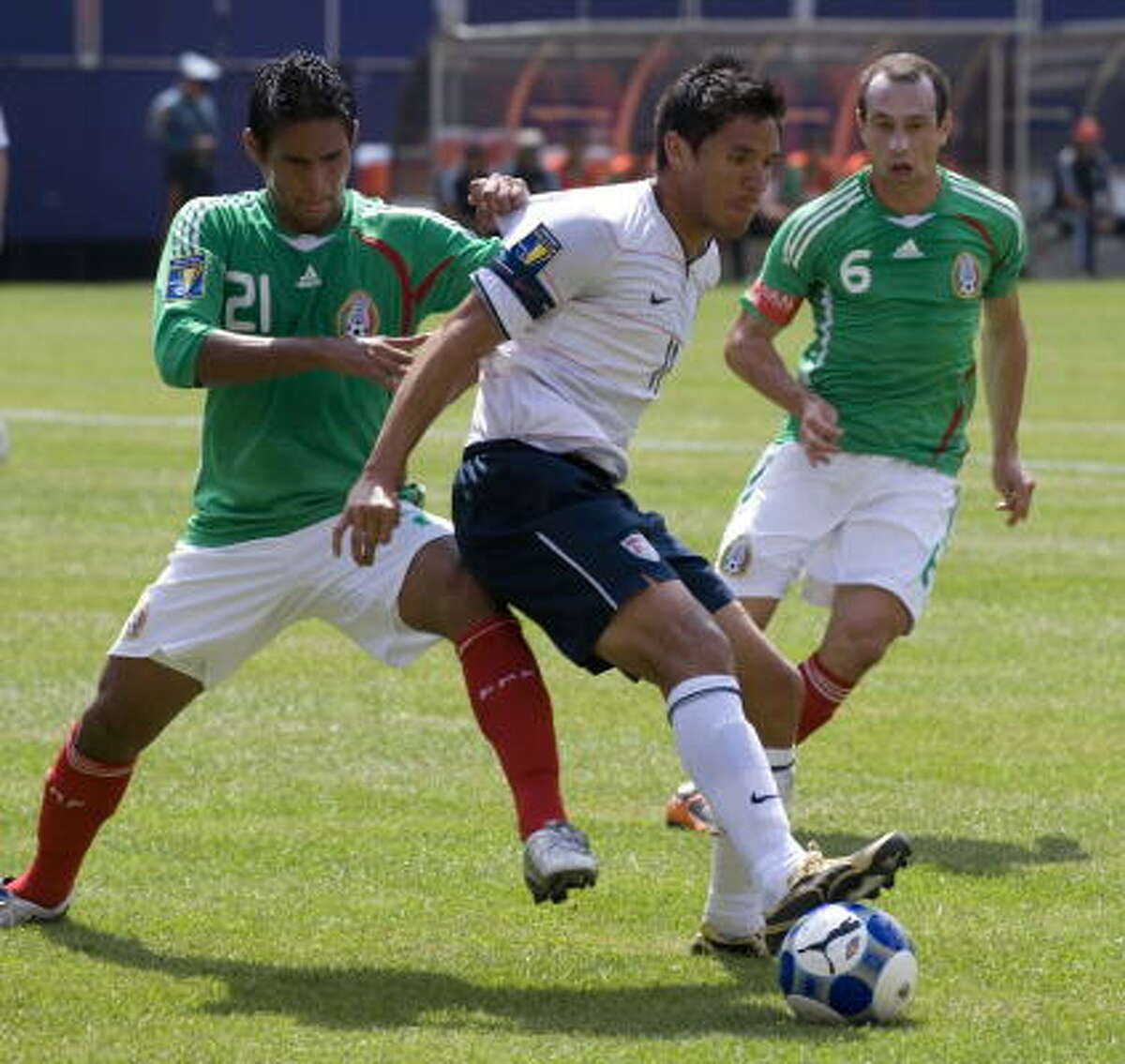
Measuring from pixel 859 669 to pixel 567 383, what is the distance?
89.7 inches

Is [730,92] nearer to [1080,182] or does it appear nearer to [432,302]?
[432,302]

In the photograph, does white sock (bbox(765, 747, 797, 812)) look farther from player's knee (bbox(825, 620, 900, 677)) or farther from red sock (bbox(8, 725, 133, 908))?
red sock (bbox(8, 725, 133, 908))

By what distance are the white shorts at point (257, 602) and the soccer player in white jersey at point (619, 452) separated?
0.31 metres

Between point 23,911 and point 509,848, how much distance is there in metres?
1.51

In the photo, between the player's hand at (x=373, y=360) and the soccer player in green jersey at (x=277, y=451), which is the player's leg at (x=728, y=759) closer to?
the soccer player in green jersey at (x=277, y=451)

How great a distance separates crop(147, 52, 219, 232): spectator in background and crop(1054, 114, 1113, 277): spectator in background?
1167 centimetres

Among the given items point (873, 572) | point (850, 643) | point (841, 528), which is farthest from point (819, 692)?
point (841, 528)

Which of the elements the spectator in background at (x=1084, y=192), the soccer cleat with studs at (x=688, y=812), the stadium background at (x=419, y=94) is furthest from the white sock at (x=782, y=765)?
the spectator in background at (x=1084, y=192)

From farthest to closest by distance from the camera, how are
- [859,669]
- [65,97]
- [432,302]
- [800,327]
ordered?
[65,97] → [800,327] → [859,669] → [432,302]

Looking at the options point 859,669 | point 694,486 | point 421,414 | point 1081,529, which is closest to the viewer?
point 421,414

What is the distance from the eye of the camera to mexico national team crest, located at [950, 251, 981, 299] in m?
9.24

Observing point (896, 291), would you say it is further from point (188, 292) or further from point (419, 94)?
point (419, 94)

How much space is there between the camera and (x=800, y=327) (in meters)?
29.2

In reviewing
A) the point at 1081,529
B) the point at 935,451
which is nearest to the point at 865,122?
the point at 935,451
